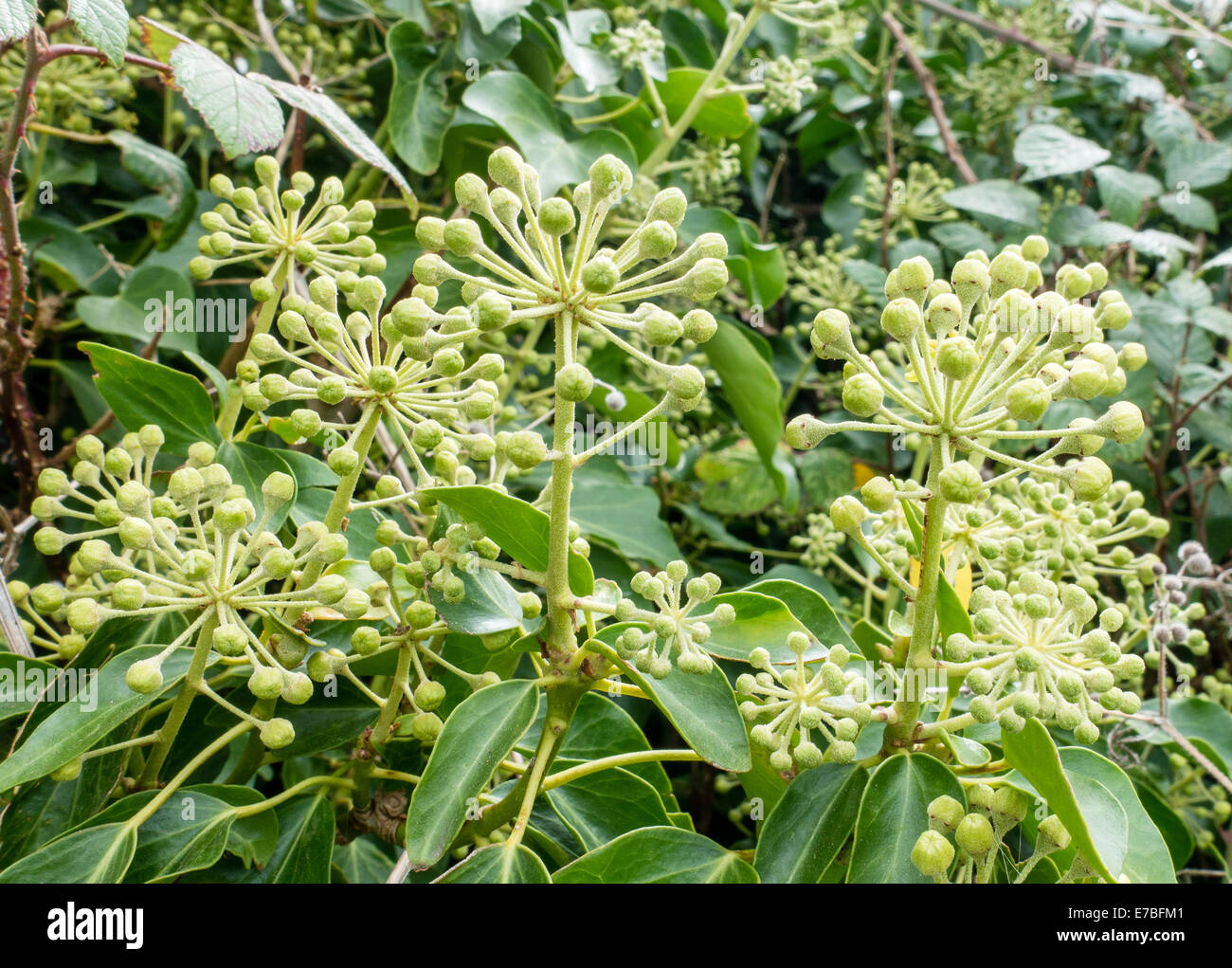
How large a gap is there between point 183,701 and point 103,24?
89 centimetres

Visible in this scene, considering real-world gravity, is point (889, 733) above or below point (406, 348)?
below

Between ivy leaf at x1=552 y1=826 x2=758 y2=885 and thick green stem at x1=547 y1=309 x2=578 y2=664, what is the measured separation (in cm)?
22

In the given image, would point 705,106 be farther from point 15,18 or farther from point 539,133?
point 15,18

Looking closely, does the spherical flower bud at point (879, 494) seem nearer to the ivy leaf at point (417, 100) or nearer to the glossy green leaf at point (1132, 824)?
the glossy green leaf at point (1132, 824)

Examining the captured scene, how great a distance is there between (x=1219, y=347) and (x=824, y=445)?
1.31 m

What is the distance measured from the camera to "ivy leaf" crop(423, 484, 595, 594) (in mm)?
1037

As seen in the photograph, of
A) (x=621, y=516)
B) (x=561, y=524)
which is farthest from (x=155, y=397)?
(x=621, y=516)

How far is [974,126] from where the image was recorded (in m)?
3.10

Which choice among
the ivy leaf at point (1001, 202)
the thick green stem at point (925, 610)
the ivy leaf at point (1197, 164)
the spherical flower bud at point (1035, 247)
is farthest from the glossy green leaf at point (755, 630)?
the ivy leaf at point (1197, 164)

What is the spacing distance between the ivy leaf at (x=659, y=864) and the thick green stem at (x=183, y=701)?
1.57ft

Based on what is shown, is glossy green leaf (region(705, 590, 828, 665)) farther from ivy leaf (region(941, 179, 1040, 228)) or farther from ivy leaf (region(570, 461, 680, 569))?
ivy leaf (region(941, 179, 1040, 228))

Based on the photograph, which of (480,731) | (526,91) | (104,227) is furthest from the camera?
(104,227)
